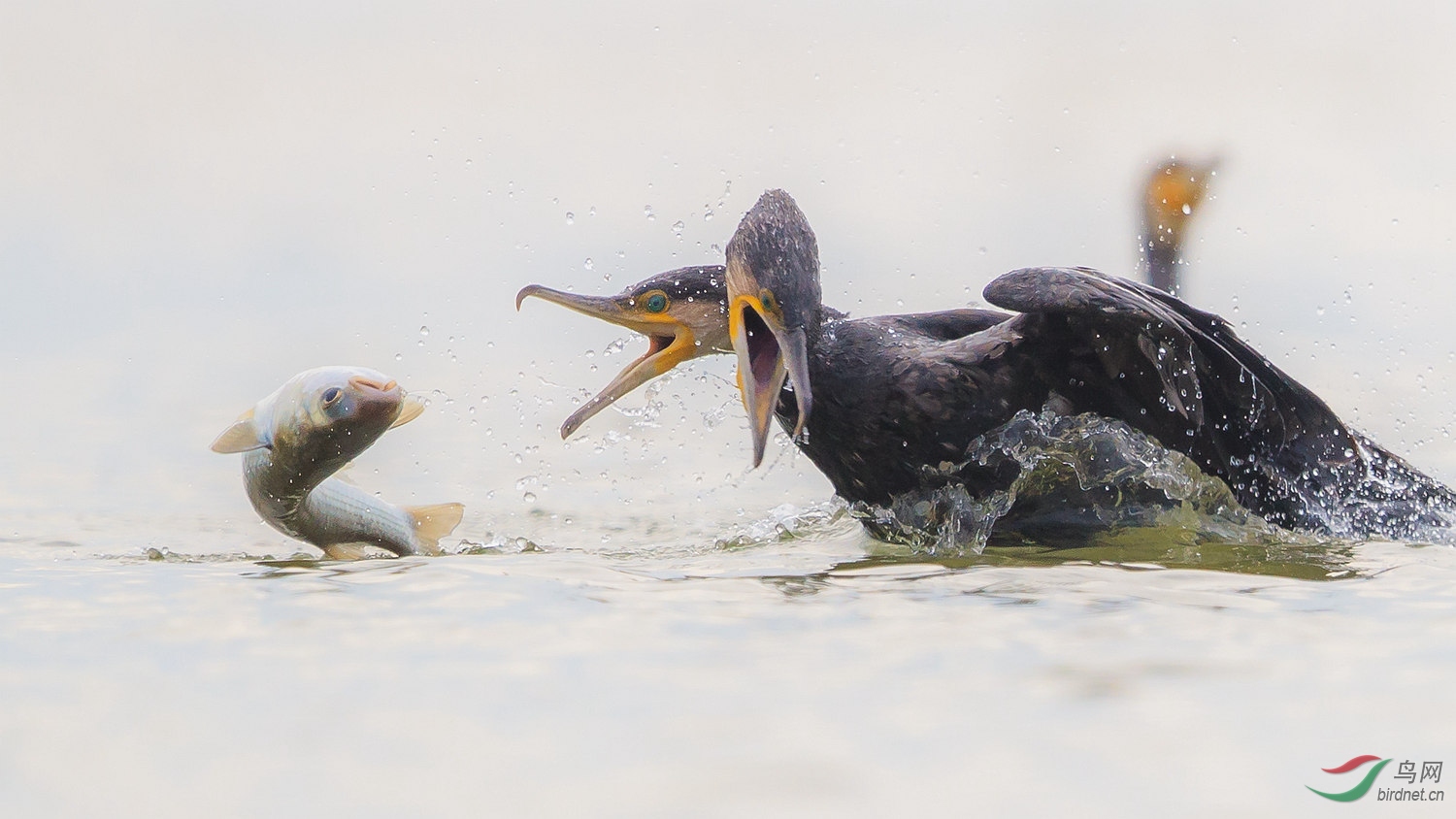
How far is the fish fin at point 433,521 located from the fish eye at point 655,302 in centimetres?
95

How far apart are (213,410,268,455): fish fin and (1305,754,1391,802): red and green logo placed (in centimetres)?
342

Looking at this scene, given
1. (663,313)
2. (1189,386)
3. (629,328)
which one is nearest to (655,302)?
(663,313)

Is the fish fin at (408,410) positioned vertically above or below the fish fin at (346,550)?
above

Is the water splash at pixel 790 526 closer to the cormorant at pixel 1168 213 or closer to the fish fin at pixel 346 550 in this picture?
the fish fin at pixel 346 550

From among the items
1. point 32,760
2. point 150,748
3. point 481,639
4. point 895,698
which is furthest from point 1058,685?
point 32,760

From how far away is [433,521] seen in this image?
4.79m

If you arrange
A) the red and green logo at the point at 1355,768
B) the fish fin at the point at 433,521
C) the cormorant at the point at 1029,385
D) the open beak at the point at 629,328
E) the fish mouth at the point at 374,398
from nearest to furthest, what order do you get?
the red and green logo at the point at 1355,768, the cormorant at the point at 1029,385, the fish mouth at the point at 374,398, the open beak at the point at 629,328, the fish fin at the point at 433,521

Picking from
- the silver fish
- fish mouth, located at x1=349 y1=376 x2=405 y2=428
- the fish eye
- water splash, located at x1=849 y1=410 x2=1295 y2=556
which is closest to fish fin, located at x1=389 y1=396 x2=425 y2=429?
the silver fish

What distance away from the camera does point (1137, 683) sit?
97.2 inches

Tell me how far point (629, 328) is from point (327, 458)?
1.09 meters

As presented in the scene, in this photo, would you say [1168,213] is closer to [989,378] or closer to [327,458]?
[989,378]

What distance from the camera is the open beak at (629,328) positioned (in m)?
4.62

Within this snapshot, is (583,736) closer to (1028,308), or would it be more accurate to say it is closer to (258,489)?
(1028,308)

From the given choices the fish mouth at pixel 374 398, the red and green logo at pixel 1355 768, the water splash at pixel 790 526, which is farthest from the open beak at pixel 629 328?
the red and green logo at pixel 1355 768
